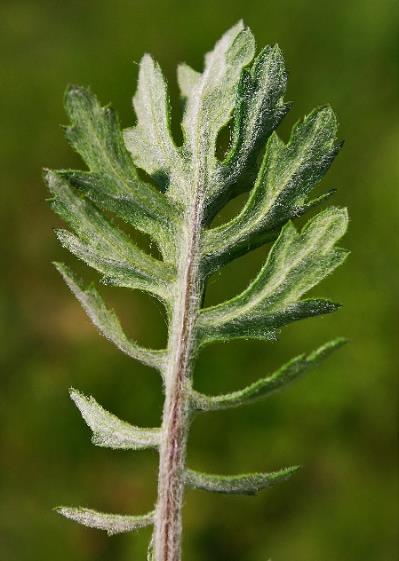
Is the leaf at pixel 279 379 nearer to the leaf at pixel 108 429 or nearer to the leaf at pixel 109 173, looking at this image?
the leaf at pixel 108 429

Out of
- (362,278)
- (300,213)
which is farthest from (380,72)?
(300,213)

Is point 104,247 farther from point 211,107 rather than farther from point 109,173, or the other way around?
point 211,107

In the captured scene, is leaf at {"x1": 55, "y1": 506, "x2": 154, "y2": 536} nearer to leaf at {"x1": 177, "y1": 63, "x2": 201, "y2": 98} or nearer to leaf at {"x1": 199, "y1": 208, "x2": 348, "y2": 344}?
leaf at {"x1": 199, "y1": 208, "x2": 348, "y2": 344}

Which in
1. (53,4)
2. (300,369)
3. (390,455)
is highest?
(53,4)

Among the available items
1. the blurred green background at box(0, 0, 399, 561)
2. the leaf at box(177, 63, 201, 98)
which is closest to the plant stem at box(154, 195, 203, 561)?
the leaf at box(177, 63, 201, 98)

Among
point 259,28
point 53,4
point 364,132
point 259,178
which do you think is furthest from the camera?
point 53,4

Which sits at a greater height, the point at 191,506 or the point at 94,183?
the point at 191,506

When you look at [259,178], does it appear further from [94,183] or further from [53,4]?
[53,4]

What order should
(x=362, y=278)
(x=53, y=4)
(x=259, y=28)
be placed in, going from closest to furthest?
(x=362, y=278) → (x=259, y=28) → (x=53, y=4)
